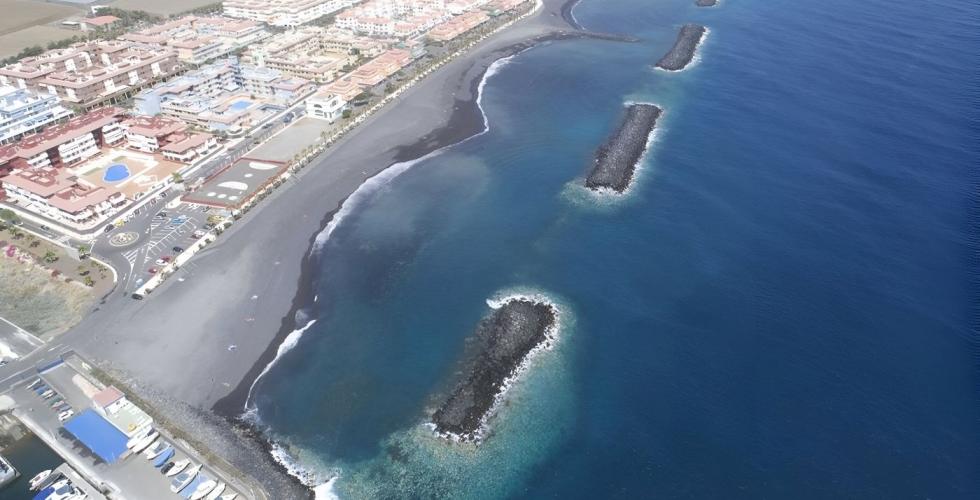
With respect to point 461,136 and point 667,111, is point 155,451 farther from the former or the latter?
point 667,111

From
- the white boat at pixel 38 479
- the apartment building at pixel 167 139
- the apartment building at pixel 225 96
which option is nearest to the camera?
the white boat at pixel 38 479

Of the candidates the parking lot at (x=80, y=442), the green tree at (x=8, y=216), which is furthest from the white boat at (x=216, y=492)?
the green tree at (x=8, y=216)

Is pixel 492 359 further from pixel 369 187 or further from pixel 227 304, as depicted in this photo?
pixel 369 187

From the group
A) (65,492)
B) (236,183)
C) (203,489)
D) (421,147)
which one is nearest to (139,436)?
(65,492)

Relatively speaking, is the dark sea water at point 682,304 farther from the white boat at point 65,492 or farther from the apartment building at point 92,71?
the apartment building at point 92,71

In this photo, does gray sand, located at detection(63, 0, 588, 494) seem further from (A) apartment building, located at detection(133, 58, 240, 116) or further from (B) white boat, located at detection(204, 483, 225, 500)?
(A) apartment building, located at detection(133, 58, 240, 116)
